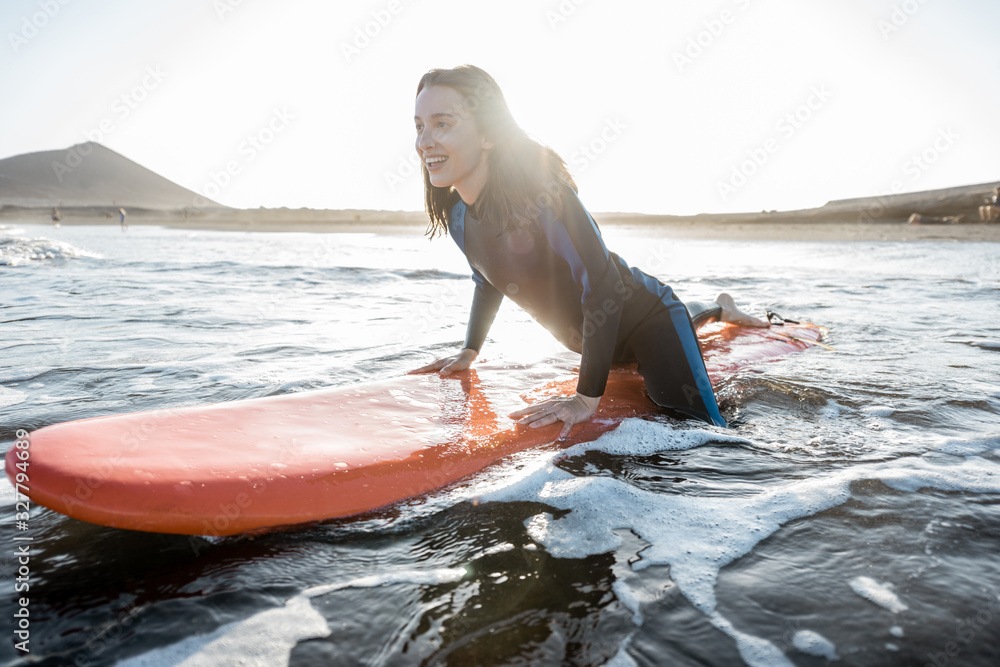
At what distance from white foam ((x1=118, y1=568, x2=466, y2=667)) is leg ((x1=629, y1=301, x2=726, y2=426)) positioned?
1.51 metres

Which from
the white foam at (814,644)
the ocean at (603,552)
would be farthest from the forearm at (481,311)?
the white foam at (814,644)

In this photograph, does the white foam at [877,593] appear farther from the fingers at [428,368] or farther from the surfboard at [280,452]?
the fingers at [428,368]

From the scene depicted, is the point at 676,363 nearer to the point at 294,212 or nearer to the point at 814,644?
the point at 814,644

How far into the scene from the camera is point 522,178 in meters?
2.33

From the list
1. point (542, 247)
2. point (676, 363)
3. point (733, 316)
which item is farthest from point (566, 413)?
point (733, 316)

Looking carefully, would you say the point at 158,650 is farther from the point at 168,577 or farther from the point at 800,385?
the point at 800,385

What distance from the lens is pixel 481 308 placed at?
313 centimetres

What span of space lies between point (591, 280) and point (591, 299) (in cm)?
8

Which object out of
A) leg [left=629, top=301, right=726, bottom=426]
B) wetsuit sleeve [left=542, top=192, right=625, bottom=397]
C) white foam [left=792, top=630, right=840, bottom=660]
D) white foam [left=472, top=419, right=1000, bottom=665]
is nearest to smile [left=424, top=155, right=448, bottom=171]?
wetsuit sleeve [left=542, top=192, right=625, bottom=397]

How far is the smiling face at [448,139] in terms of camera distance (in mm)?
2324

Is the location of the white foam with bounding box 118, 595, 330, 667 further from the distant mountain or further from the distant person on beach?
the distant mountain

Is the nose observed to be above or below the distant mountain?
below

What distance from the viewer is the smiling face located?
2.32 metres

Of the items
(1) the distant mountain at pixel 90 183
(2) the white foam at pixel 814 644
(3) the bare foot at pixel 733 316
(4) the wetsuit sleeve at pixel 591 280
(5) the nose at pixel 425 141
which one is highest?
(1) the distant mountain at pixel 90 183
